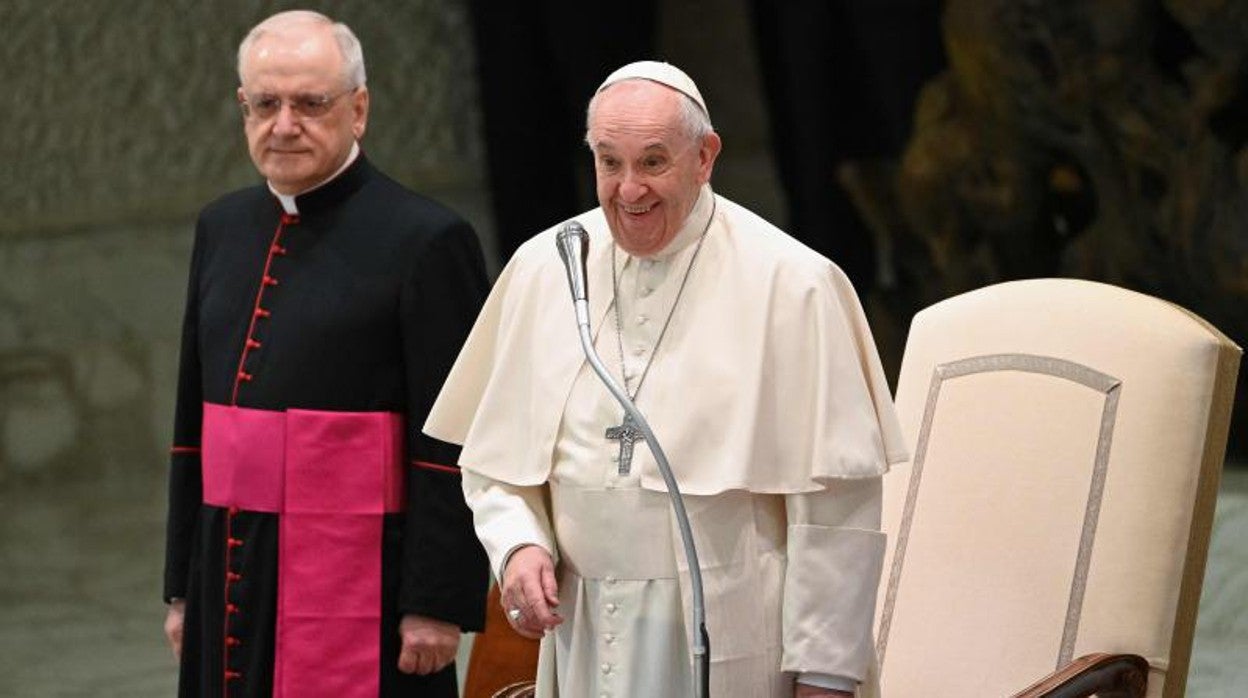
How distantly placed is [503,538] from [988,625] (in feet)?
3.44

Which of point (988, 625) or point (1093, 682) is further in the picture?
point (988, 625)

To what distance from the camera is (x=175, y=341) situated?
991 centimetres

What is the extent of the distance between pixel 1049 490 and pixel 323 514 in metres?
1.17

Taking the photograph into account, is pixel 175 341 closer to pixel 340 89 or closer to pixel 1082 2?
pixel 1082 2

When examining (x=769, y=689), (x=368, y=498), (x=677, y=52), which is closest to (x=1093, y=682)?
(x=769, y=689)

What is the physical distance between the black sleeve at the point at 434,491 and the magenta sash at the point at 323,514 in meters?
0.07

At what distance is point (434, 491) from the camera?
4004 millimetres

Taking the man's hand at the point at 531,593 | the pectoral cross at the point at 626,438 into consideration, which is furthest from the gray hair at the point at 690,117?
the man's hand at the point at 531,593

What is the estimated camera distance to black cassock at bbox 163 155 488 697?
13.1ft

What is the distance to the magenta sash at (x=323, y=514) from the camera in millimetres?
4035

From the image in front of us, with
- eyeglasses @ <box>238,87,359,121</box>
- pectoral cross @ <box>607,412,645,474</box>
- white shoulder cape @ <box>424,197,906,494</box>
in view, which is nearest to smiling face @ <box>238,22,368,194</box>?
eyeglasses @ <box>238,87,359,121</box>

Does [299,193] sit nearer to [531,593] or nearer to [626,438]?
[626,438]

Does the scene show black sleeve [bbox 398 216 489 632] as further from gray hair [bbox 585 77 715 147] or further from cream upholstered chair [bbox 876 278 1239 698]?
gray hair [bbox 585 77 715 147]

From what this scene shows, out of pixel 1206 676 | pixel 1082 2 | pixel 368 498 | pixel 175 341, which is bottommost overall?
pixel 1206 676
